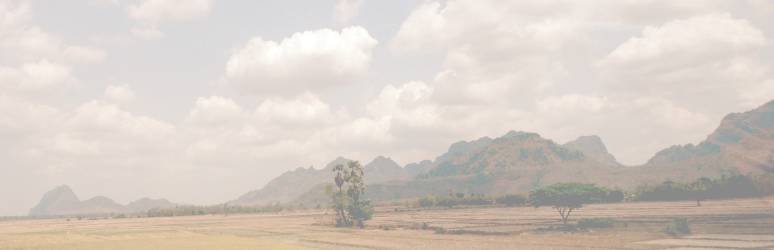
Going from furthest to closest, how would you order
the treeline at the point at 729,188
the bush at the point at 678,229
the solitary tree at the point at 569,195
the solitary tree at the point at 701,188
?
the treeline at the point at 729,188, the solitary tree at the point at 701,188, the solitary tree at the point at 569,195, the bush at the point at 678,229

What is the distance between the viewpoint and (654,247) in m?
51.6

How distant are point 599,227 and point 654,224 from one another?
8.49 meters

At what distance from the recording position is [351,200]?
109625mm

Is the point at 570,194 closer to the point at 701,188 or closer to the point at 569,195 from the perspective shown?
the point at 569,195

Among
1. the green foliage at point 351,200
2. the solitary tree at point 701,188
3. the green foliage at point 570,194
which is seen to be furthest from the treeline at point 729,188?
the green foliage at point 351,200

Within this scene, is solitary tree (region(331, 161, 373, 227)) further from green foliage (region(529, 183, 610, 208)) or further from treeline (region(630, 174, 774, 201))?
treeline (region(630, 174, 774, 201))

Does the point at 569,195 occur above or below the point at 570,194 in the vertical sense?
below

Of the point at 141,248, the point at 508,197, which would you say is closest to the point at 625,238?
the point at 141,248

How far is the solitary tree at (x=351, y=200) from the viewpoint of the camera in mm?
107125

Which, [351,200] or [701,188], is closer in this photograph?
[351,200]

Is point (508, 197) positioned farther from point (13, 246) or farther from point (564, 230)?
point (13, 246)

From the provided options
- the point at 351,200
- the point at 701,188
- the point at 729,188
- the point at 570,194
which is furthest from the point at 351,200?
the point at 729,188

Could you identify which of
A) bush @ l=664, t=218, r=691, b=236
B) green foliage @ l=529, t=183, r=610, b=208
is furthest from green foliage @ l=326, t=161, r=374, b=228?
bush @ l=664, t=218, r=691, b=236

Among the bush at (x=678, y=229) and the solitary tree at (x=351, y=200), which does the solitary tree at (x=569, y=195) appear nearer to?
the bush at (x=678, y=229)
